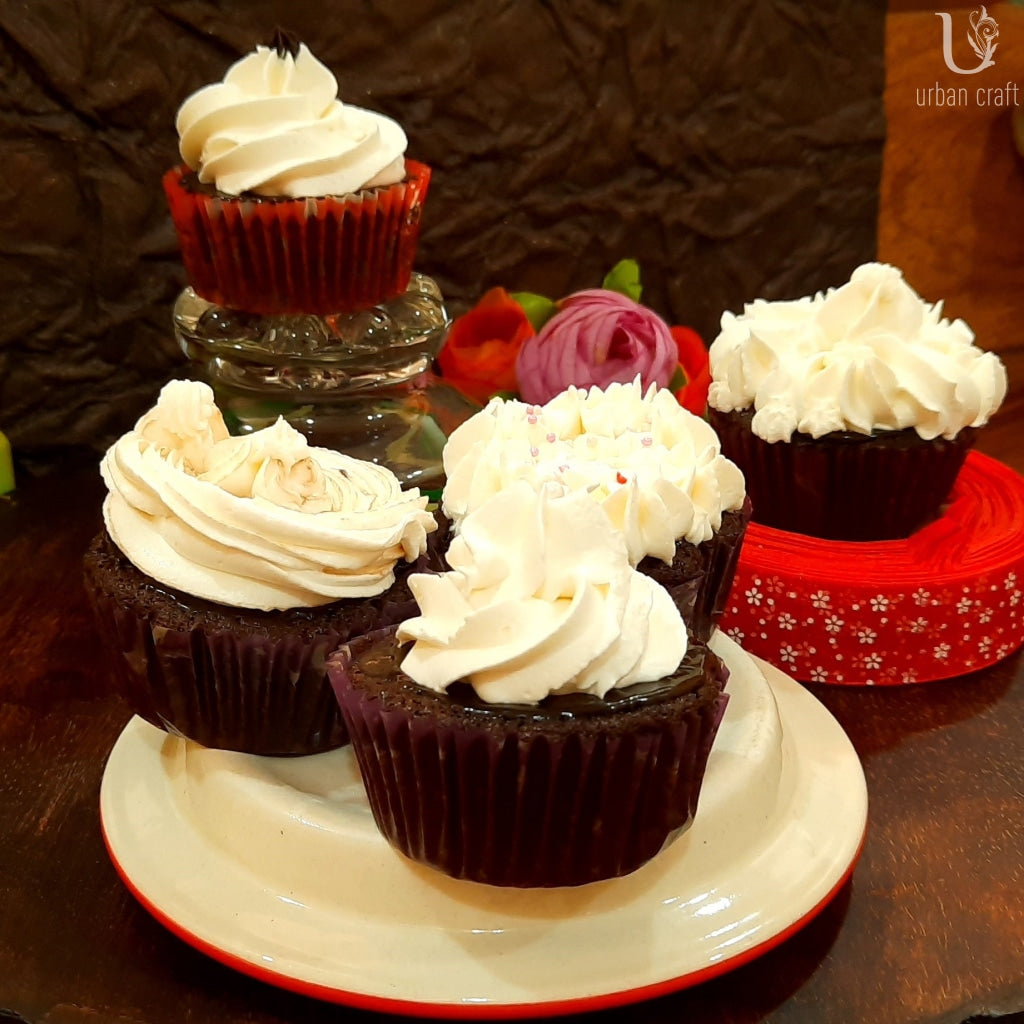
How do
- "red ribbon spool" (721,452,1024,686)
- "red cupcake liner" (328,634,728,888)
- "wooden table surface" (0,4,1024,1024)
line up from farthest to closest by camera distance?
1. "red ribbon spool" (721,452,1024,686)
2. "wooden table surface" (0,4,1024,1024)
3. "red cupcake liner" (328,634,728,888)

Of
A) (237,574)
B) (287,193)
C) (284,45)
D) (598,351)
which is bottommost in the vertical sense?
(598,351)

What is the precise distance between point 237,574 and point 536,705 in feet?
1.03

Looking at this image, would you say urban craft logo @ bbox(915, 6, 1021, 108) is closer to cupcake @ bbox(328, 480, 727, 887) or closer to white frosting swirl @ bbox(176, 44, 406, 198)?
white frosting swirl @ bbox(176, 44, 406, 198)

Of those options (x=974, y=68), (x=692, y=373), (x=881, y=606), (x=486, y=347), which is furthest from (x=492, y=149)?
(x=881, y=606)

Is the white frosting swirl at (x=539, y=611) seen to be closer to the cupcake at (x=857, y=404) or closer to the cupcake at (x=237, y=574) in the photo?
the cupcake at (x=237, y=574)

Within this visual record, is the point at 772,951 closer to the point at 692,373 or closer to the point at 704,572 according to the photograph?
the point at 704,572

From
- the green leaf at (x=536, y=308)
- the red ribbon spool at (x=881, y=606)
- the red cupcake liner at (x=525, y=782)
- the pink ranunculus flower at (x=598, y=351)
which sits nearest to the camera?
the red cupcake liner at (x=525, y=782)

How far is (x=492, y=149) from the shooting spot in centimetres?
225

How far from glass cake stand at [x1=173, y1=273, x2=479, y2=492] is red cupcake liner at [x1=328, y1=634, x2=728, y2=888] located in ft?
2.27

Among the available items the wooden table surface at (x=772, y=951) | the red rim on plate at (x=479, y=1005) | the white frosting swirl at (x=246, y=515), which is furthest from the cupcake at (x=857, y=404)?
the red rim on plate at (x=479, y=1005)

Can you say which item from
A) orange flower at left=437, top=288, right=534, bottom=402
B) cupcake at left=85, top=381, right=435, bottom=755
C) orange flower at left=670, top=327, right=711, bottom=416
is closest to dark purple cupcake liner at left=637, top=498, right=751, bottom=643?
cupcake at left=85, top=381, right=435, bottom=755

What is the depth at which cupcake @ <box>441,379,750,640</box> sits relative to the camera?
1.14m

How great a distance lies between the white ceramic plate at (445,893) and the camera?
3.05 feet

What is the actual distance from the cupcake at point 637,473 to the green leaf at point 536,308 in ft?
2.45
